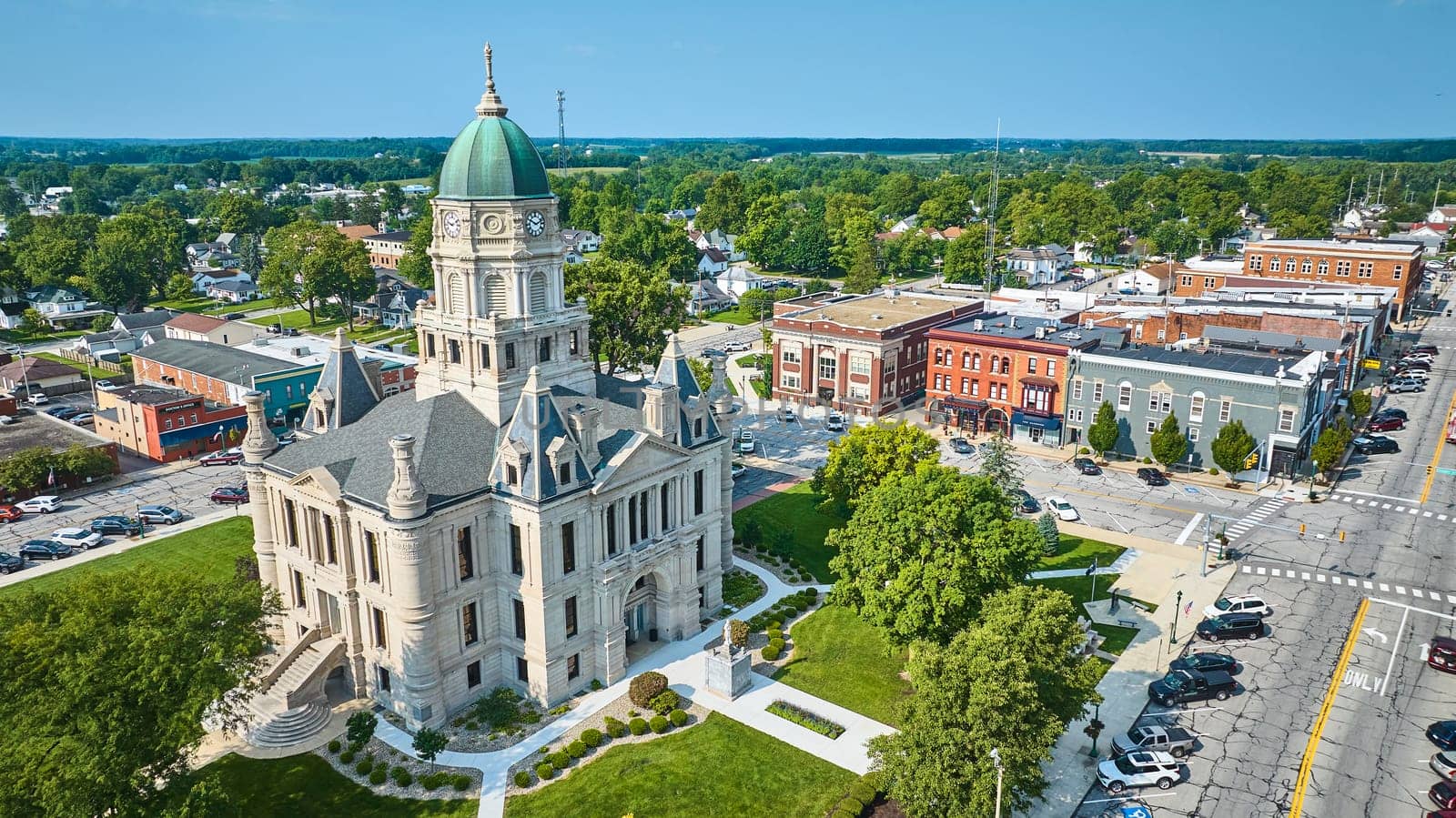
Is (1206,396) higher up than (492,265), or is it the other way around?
(492,265)

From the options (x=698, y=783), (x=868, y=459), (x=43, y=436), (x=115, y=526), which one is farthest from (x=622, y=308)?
(x=698, y=783)

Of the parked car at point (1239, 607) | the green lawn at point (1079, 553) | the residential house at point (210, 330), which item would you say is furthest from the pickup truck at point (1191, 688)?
the residential house at point (210, 330)

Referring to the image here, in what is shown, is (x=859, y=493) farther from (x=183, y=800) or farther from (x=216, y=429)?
(x=216, y=429)

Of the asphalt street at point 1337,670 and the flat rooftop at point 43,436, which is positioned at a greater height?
the flat rooftop at point 43,436

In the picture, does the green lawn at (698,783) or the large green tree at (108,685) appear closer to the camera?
the large green tree at (108,685)

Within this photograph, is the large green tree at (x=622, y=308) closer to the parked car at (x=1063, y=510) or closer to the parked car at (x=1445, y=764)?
the parked car at (x=1063, y=510)

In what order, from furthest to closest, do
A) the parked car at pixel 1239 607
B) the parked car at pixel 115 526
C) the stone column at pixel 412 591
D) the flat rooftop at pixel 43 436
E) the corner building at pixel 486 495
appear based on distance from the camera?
the flat rooftop at pixel 43 436, the parked car at pixel 115 526, the parked car at pixel 1239 607, the corner building at pixel 486 495, the stone column at pixel 412 591

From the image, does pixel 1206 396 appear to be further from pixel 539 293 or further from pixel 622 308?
pixel 539 293

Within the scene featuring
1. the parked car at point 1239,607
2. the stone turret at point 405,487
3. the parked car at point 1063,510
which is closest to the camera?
the stone turret at point 405,487
